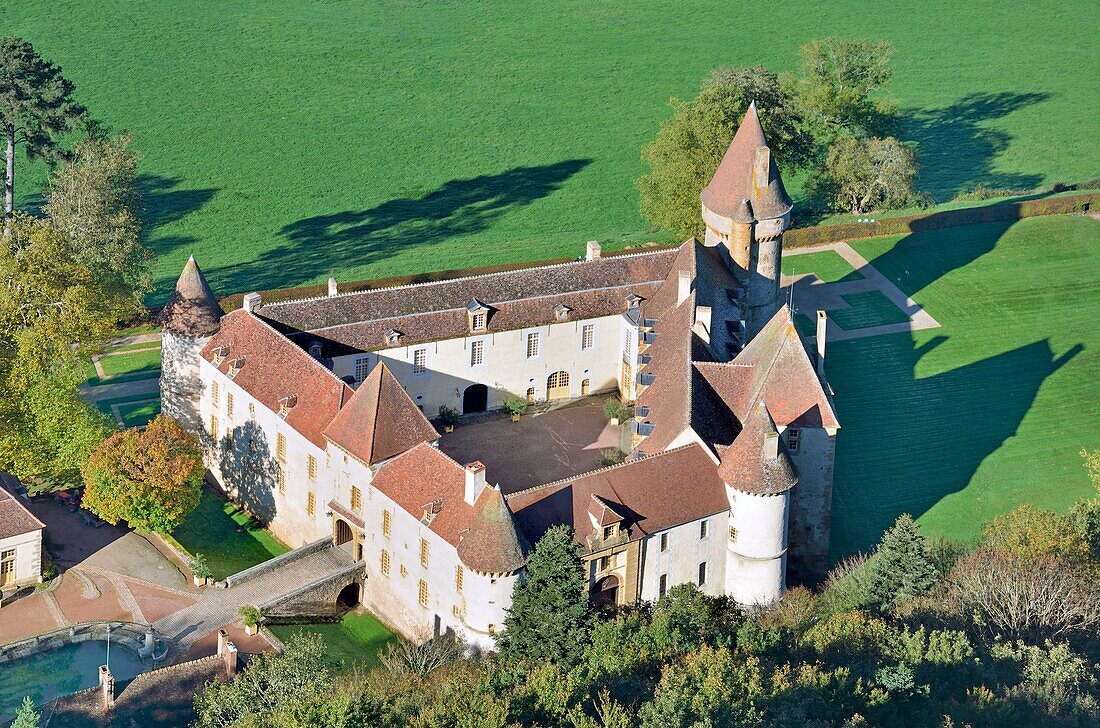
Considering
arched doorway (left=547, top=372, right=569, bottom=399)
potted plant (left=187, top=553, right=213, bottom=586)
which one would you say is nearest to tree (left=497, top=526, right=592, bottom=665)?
potted plant (left=187, top=553, right=213, bottom=586)

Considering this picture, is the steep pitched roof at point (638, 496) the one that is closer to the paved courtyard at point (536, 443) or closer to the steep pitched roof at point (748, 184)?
the paved courtyard at point (536, 443)

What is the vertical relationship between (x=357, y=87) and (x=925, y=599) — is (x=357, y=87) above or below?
above

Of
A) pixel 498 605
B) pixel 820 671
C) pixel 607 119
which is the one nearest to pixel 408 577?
pixel 498 605

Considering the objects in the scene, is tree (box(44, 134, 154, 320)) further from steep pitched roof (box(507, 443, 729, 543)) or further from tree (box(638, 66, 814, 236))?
tree (box(638, 66, 814, 236))

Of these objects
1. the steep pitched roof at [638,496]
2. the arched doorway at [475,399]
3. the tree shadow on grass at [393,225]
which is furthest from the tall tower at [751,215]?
the tree shadow on grass at [393,225]

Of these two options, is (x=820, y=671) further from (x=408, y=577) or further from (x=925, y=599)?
(x=408, y=577)
